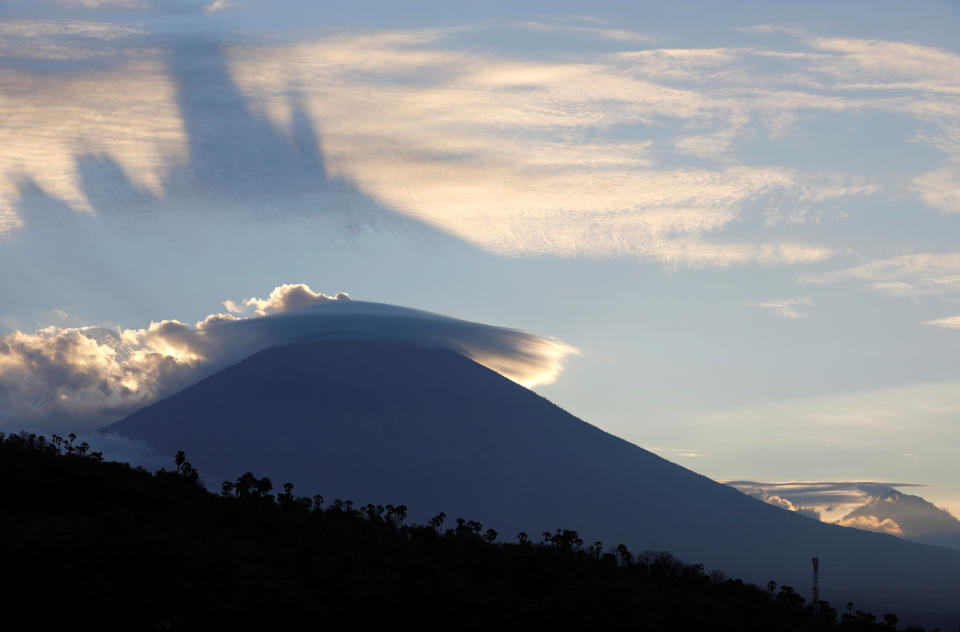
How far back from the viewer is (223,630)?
72.2 meters

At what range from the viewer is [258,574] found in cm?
8600

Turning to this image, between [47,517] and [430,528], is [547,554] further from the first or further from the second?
[47,517]

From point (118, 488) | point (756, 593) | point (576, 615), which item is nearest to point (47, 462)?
point (118, 488)

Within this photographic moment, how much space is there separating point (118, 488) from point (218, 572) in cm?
2829

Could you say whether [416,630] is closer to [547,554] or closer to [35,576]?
[35,576]

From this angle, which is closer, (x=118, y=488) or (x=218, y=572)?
(x=218, y=572)

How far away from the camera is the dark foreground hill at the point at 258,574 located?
72.4 m

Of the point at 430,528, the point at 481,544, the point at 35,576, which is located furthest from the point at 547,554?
the point at 35,576

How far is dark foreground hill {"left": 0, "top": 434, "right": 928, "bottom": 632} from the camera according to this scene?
72438mm

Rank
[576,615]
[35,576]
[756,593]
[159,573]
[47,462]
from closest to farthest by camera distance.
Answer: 1. [35,576]
2. [159,573]
3. [576,615]
4. [47,462]
5. [756,593]

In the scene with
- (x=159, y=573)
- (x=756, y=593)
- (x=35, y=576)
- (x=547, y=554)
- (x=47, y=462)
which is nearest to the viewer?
(x=35, y=576)

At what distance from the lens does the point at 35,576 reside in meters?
71.6

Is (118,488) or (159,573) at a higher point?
(118,488)

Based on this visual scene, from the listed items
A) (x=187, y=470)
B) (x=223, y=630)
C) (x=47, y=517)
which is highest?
(x=187, y=470)
